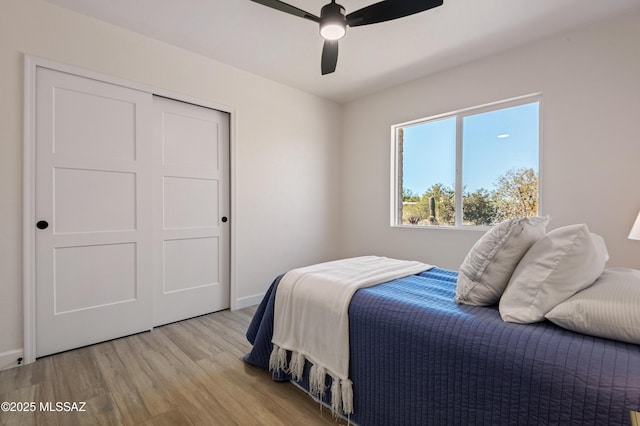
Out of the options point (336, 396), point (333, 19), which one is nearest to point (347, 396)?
point (336, 396)

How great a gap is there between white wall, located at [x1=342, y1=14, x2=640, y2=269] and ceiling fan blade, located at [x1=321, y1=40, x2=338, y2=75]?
1.51 metres

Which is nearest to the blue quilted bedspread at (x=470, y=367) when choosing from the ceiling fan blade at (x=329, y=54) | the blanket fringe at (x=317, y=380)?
the blanket fringe at (x=317, y=380)

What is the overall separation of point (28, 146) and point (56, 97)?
42 cm

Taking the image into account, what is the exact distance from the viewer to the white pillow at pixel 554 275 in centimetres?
112

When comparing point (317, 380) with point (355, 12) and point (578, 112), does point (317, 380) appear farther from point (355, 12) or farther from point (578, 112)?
point (578, 112)

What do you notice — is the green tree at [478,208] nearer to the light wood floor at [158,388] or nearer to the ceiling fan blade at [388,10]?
the ceiling fan blade at [388,10]

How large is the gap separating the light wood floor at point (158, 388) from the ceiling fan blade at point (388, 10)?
2.37 metres

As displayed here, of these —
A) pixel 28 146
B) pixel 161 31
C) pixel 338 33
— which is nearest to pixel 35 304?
pixel 28 146

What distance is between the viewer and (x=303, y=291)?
5.66 ft

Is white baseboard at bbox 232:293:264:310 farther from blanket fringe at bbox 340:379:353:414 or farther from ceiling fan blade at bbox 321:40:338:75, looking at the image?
ceiling fan blade at bbox 321:40:338:75

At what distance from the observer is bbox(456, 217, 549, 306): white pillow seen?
1307mm

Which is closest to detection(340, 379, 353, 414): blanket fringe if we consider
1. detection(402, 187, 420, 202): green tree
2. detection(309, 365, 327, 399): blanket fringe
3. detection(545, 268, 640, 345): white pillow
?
detection(309, 365, 327, 399): blanket fringe

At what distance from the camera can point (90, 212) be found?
2344 millimetres

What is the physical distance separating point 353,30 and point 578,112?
6.53 feet
